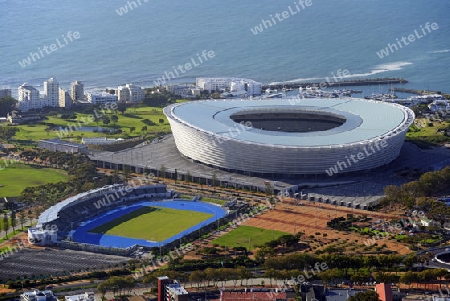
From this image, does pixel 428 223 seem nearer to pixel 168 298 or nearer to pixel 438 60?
pixel 168 298

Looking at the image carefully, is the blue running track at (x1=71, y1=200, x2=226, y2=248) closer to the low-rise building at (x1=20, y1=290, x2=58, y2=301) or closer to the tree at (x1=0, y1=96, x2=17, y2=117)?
the low-rise building at (x1=20, y1=290, x2=58, y2=301)

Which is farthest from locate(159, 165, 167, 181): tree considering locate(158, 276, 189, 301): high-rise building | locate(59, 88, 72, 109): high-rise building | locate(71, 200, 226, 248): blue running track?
locate(59, 88, 72, 109): high-rise building

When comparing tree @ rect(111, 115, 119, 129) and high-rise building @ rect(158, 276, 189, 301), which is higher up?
tree @ rect(111, 115, 119, 129)


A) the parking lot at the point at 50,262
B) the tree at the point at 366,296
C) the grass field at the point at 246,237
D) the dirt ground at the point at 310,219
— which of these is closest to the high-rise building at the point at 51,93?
the dirt ground at the point at 310,219

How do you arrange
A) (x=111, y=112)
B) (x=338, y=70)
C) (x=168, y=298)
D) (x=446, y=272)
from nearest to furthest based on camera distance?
(x=168, y=298), (x=446, y=272), (x=111, y=112), (x=338, y=70)

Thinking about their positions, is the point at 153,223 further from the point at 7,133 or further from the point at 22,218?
the point at 7,133

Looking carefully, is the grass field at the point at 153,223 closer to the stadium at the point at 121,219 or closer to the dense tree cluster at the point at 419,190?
the stadium at the point at 121,219

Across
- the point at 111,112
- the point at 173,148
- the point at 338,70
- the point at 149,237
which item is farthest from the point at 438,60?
the point at 149,237
